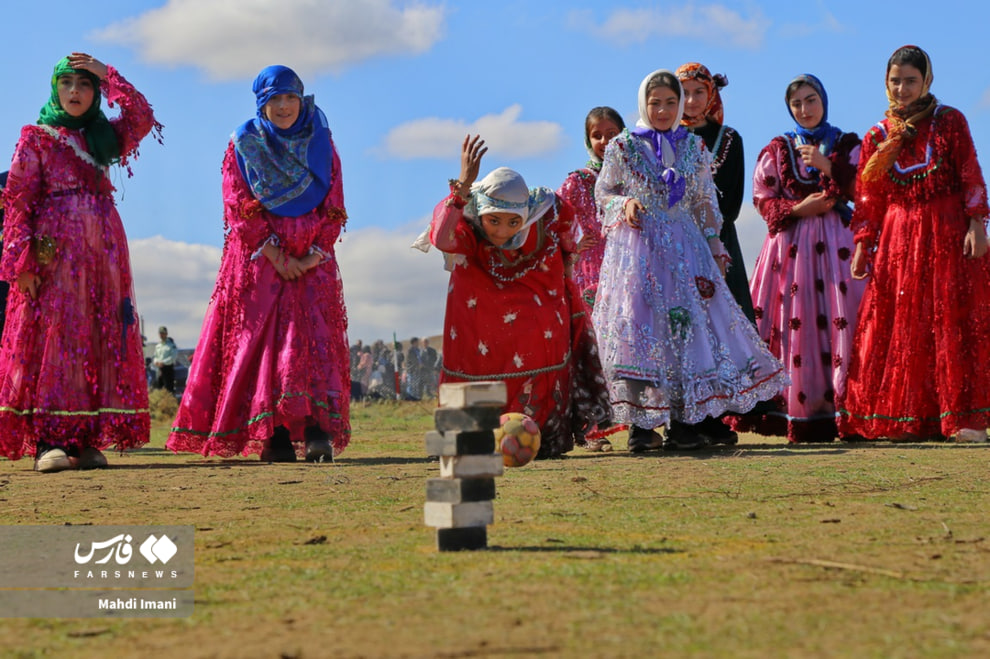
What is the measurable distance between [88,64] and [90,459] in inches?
95.1

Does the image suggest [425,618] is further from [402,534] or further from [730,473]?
[730,473]

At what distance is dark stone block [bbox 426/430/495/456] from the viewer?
12.2ft

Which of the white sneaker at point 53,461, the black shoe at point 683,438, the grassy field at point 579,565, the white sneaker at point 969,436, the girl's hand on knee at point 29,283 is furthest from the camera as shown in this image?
the white sneaker at point 969,436

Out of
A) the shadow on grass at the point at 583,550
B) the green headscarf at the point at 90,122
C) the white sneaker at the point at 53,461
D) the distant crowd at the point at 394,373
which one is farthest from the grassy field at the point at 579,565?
Result: the distant crowd at the point at 394,373

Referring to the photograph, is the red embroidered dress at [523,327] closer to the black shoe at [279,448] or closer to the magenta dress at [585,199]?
the black shoe at [279,448]

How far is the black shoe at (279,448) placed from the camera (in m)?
7.67

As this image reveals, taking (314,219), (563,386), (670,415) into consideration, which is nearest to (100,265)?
(314,219)

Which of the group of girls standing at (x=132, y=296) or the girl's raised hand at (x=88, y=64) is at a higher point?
the girl's raised hand at (x=88, y=64)

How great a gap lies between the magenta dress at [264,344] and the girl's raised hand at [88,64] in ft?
2.98

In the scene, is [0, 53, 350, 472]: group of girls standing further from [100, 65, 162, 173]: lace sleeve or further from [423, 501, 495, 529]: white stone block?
[423, 501, 495, 529]: white stone block

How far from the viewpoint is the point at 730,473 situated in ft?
19.8

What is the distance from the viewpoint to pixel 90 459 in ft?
25.1

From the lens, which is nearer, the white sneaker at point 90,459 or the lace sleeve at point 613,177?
the white sneaker at point 90,459

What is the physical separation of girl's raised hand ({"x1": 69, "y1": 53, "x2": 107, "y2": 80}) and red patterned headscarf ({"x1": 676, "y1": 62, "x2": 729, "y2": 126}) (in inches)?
154
